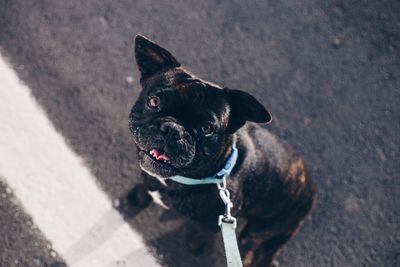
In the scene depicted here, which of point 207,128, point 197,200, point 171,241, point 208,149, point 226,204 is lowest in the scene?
point 171,241

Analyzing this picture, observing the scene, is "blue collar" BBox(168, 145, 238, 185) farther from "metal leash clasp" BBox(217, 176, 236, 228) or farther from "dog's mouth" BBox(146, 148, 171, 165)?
"dog's mouth" BBox(146, 148, 171, 165)

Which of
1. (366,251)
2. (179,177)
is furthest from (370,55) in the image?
(179,177)

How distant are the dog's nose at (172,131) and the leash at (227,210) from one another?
0.38 meters

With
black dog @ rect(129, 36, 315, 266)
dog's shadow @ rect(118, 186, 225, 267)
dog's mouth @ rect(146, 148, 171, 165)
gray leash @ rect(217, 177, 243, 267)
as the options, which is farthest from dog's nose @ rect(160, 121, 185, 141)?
dog's shadow @ rect(118, 186, 225, 267)

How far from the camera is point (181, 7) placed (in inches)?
175

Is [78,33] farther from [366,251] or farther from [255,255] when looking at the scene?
[366,251]

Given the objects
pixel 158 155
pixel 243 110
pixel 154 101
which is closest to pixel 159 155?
pixel 158 155

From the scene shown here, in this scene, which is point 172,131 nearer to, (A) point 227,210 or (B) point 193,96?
(B) point 193,96

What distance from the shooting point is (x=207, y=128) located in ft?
9.09

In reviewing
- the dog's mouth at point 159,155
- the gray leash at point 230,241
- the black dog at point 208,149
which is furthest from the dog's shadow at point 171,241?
the gray leash at point 230,241

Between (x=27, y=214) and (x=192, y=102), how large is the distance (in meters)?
1.93

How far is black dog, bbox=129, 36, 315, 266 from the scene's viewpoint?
2776 mm

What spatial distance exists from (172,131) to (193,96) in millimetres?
310

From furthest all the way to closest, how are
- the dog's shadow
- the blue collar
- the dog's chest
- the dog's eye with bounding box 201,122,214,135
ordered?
the dog's shadow
the dog's chest
the blue collar
the dog's eye with bounding box 201,122,214,135
